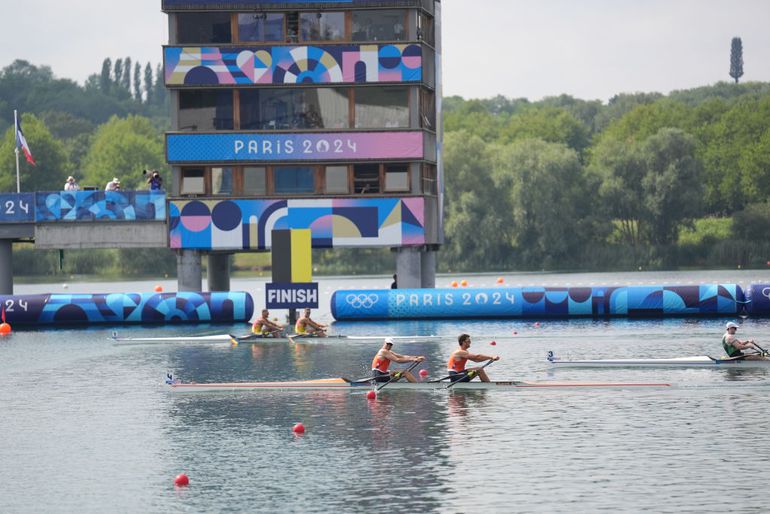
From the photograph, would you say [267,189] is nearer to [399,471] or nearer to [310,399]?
[310,399]

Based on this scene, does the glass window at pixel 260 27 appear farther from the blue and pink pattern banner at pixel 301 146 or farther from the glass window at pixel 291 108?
the blue and pink pattern banner at pixel 301 146

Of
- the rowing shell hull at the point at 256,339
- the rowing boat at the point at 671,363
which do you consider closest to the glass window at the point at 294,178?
the rowing shell hull at the point at 256,339

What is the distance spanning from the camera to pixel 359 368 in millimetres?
51156

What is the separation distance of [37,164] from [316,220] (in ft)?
355

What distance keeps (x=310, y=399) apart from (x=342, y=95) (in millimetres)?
32775

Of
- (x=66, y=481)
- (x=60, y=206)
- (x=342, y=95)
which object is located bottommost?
(x=66, y=481)

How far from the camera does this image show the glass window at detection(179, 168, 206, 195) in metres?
74.0

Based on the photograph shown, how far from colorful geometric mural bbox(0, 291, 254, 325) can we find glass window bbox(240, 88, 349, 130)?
9.36 meters

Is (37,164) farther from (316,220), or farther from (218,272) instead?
(316,220)

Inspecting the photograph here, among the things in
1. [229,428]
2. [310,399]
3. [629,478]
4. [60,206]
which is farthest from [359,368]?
[60,206]

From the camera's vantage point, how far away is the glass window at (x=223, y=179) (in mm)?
73812

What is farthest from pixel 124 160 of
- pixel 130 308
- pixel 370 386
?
pixel 370 386

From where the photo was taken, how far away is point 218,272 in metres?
84.1

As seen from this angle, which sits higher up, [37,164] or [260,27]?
[260,27]
